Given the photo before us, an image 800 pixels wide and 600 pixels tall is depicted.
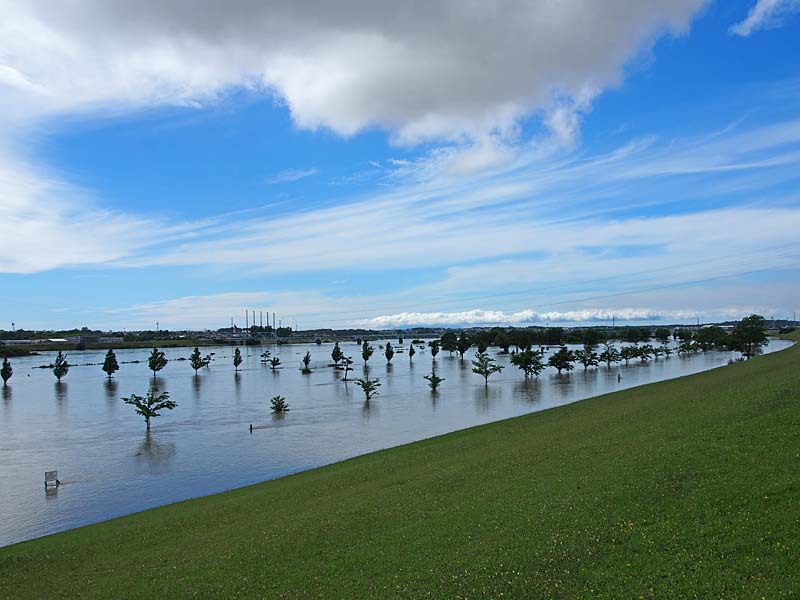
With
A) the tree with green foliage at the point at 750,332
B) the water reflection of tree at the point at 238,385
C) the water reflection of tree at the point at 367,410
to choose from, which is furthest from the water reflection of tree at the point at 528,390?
the tree with green foliage at the point at 750,332

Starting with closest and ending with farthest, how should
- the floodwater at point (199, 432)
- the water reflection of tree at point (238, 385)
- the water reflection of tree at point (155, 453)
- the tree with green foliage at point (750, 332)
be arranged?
the floodwater at point (199, 432), the water reflection of tree at point (155, 453), the water reflection of tree at point (238, 385), the tree with green foliage at point (750, 332)

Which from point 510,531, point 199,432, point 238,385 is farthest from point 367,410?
point 510,531

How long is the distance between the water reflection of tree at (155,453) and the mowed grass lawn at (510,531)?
11651 millimetres

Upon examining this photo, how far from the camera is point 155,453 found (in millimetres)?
34812

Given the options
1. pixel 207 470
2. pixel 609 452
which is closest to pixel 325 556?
pixel 609 452

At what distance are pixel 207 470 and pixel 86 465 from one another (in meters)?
7.86

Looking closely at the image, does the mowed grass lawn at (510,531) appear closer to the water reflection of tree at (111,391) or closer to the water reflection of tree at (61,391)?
the water reflection of tree at (111,391)

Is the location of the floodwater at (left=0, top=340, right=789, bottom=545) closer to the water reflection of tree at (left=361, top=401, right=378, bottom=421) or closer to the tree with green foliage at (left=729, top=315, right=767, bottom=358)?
the water reflection of tree at (left=361, top=401, right=378, bottom=421)

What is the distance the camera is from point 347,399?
58688mm

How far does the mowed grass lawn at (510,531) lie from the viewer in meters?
9.08

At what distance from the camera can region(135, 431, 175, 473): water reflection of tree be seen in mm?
31542

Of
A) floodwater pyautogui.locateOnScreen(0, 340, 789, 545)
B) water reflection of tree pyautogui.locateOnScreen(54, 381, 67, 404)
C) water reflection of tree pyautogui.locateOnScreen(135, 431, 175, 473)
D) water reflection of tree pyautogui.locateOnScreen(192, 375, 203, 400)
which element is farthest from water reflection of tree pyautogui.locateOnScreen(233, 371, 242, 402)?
water reflection of tree pyautogui.locateOnScreen(135, 431, 175, 473)

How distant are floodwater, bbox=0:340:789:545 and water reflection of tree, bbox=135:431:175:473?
0.22ft

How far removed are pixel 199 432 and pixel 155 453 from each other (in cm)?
717
